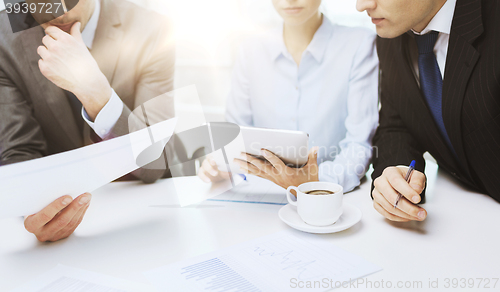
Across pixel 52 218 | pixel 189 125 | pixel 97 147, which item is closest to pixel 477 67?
pixel 189 125

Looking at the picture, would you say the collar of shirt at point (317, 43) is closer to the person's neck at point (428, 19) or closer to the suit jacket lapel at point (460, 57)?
the person's neck at point (428, 19)

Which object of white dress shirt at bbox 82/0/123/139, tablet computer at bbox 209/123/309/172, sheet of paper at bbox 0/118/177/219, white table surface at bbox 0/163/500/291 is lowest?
white table surface at bbox 0/163/500/291

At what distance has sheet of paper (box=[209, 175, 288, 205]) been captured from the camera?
0.85 meters

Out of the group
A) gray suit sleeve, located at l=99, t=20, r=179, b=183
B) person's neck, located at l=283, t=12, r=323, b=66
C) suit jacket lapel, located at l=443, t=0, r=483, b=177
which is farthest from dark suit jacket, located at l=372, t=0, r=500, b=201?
gray suit sleeve, located at l=99, t=20, r=179, b=183

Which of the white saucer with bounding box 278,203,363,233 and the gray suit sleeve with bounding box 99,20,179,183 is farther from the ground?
the gray suit sleeve with bounding box 99,20,179,183

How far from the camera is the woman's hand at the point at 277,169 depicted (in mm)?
838

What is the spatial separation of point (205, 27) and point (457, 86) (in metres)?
1.38

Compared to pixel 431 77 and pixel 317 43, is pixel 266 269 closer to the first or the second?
pixel 431 77

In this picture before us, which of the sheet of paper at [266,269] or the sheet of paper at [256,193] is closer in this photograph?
the sheet of paper at [266,269]

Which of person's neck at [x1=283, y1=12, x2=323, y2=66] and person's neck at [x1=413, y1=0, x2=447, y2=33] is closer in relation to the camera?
person's neck at [x1=413, y1=0, x2=447, y2=33]

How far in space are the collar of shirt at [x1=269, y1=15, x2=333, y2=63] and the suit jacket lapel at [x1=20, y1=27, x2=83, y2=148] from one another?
0.79 meters

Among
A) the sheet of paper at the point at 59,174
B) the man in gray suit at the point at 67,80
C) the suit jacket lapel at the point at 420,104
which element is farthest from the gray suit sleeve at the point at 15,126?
the suit jacket lapel at the point at 420,104

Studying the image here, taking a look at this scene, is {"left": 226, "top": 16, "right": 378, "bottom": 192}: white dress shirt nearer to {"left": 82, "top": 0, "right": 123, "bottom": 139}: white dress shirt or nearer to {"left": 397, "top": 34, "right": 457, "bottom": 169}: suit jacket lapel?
{"left": 397, "top": 34, "right": 457, "bottom": 169}: suit jacket lapel

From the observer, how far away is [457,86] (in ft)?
2.73
